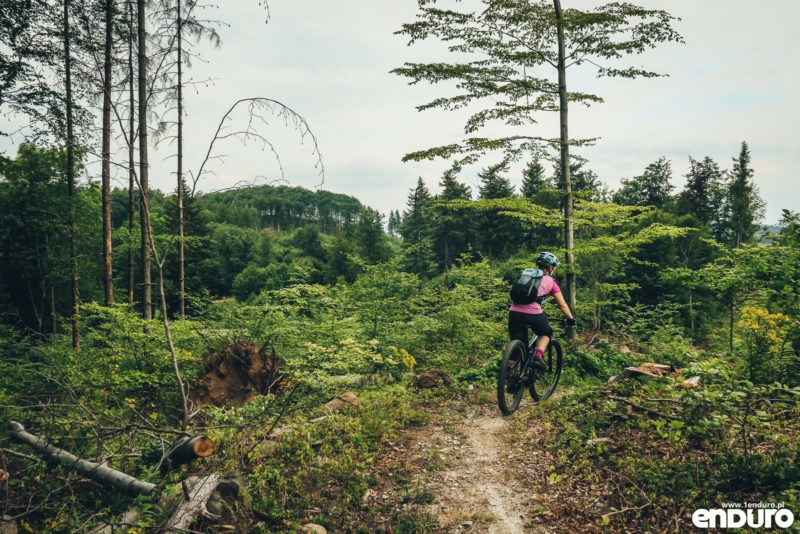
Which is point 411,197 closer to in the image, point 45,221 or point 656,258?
point 656,258

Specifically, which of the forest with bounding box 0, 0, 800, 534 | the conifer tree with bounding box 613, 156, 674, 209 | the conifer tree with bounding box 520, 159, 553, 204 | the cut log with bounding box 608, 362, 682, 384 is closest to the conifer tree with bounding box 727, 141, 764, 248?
the conifer tree with bounding box 613, 156, 674, 209

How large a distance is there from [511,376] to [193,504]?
14.4 feet

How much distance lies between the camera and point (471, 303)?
938cm

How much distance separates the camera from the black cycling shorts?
18.6 feet

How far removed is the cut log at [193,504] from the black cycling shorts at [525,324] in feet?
14.4

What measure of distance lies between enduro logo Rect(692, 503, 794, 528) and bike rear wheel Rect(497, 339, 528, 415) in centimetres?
259

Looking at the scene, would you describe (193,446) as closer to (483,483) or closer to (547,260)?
(483,483)

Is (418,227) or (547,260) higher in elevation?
(418,227)

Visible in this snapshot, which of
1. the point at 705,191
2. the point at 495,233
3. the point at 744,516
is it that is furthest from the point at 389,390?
the point at 705,191

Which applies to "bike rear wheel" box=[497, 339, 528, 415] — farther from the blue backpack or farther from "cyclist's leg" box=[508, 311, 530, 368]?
the blue backpack

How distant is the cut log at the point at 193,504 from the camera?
11.1ft

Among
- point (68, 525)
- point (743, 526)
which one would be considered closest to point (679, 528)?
point (743, 526)

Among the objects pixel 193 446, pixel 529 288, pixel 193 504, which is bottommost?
pixel 193 504

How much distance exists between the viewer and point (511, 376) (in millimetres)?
5609
